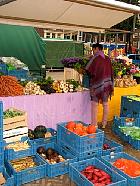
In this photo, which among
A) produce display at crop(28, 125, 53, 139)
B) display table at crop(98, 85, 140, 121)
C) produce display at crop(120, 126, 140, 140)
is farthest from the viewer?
display table at crop(98, 85, 140, 121)

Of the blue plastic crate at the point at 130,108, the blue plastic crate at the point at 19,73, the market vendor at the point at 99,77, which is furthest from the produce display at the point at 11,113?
the blue plastic crate at the point at 19,73

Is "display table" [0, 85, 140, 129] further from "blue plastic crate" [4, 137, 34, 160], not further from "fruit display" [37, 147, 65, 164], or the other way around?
"blue plastic crate" [4, 137, 34, 160]

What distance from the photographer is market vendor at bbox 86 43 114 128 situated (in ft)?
20.3

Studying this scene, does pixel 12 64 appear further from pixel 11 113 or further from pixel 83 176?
pixel 83 176

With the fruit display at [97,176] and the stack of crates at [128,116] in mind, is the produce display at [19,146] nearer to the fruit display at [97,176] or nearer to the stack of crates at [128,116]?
the fruit display at [97,176]

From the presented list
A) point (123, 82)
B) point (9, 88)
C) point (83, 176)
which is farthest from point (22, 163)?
point (123, 82)

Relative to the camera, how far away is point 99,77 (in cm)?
624

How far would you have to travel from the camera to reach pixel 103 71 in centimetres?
619

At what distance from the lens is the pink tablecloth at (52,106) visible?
5.64 metres

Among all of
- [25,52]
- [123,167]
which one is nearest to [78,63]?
[123,167]

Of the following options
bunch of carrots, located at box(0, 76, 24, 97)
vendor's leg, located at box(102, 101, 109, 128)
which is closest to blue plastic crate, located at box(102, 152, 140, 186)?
vendor's leg, located at box(102, 101, 109, 128)

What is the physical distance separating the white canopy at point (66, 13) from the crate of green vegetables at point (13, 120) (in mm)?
2387

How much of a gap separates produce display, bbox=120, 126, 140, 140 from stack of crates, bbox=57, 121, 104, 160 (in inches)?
50.0

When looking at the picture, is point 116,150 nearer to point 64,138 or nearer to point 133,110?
point 64,138
